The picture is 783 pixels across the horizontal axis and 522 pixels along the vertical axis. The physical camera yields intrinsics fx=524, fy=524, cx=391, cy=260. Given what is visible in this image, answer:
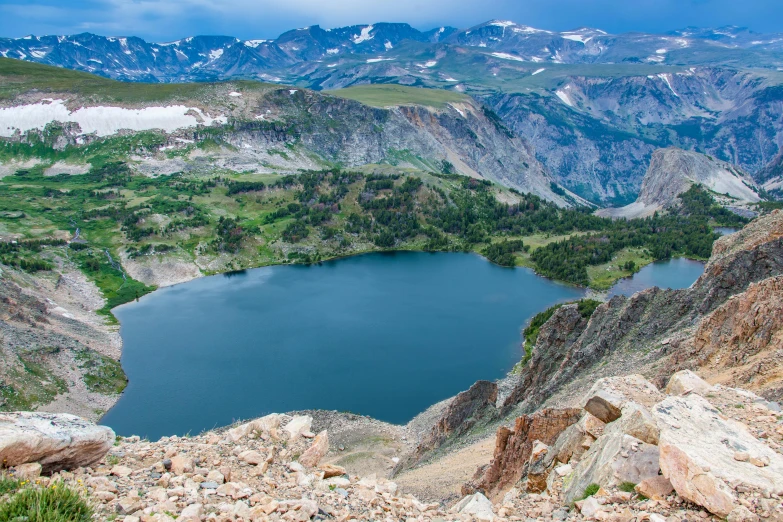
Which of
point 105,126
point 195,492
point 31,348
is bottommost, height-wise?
point 31,348

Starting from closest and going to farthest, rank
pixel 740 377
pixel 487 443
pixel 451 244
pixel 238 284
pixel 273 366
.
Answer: pixel 740 377
pixel 487 443
pixel 273 366
pixel 238 284
pixel 451 244

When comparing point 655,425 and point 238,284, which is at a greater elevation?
point 655,425

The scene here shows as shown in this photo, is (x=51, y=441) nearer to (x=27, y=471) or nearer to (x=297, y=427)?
(x=27, y=471)

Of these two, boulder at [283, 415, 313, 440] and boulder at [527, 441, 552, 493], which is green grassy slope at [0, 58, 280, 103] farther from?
boulder at [527, 441, 552, 493]

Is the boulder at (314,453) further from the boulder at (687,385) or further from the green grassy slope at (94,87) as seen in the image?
the green grassy slope at (94,87)

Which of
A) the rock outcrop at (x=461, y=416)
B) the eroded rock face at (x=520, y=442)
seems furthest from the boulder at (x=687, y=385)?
the rock outcrop at (x=461, y=416)

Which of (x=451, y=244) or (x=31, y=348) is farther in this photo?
(x=451, y=244)

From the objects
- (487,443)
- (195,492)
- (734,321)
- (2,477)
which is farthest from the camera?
(487,443)

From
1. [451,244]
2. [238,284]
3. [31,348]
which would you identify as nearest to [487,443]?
[31,348]

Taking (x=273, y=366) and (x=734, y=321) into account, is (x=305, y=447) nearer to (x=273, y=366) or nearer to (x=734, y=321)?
(x=734, y=321)
